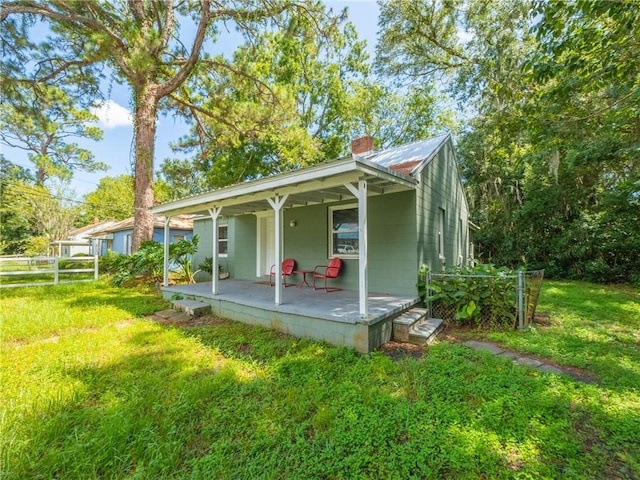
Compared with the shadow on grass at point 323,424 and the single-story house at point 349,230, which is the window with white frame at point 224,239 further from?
the shadow on grass at point 323,424

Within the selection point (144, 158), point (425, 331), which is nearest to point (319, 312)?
point (425, 331)

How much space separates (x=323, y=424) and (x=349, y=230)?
4.56m

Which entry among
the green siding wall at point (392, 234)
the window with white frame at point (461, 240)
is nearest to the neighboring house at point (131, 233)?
the green siding wall at point (392, 234)

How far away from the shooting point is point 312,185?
4598 mm

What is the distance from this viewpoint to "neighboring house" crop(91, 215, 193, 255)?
1586 cm

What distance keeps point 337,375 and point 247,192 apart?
3.52 m

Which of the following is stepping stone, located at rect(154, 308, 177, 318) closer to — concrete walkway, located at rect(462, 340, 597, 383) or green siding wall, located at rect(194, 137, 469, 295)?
green siding wall, located at rect(194, 137, 469, 295)

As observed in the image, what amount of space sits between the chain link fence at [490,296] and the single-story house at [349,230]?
67 cm

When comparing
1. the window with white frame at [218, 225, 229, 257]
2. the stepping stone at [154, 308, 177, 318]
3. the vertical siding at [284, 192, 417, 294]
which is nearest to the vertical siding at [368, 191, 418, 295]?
the vertical siding at [284, 192, 417, 294]

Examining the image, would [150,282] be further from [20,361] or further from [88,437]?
[88,437]

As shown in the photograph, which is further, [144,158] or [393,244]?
[144,158]

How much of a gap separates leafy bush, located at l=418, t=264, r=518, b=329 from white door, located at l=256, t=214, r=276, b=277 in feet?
16.3

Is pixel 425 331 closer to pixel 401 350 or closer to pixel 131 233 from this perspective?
pixel 401 350

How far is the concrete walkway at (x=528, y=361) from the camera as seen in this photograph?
10.5 feet
